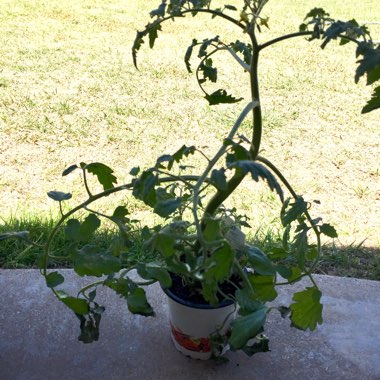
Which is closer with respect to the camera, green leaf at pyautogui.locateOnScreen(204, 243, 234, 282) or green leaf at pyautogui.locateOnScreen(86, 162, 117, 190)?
green leaf at pyautogui.locateOnScreen(204, 243, 234, 282)

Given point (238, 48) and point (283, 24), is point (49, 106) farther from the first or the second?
point (283, 24)

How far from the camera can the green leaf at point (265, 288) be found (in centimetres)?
124

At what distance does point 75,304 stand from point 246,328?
0.39 meters

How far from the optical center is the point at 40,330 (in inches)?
59.1

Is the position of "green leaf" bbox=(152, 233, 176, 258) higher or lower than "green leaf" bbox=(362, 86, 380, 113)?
lower

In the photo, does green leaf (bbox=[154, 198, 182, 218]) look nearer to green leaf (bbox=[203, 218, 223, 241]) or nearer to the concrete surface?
green leaf (bbox=[203, 218, 223, 241])

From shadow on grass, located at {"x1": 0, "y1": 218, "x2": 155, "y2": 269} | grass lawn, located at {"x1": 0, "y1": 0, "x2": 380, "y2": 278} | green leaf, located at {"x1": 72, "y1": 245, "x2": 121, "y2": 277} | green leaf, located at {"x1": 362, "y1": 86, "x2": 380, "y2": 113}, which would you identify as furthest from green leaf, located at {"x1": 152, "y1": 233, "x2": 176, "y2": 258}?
grass lawn, located at {"x1": 0, "y1": 0, "x2": 380, "y2": 278}

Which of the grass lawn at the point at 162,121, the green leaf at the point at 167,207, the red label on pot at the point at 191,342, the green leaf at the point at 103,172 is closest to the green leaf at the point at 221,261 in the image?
the green leaf at the point at 167,207

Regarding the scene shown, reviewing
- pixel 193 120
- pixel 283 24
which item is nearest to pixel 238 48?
pixel 193 120

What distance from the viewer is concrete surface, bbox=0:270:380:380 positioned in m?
1.38

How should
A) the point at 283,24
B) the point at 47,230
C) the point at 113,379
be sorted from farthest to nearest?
the point at 283,24
the point at 47,230
the point at 113,379

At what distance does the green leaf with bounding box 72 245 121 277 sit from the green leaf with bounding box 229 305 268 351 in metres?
0.28

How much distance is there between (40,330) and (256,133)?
827mm

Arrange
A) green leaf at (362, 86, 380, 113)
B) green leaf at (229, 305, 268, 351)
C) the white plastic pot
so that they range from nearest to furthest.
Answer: green leaf at (362, 86, 380, 113)
green leaf at (229, 305, 268, 351)
the white plastic pot
